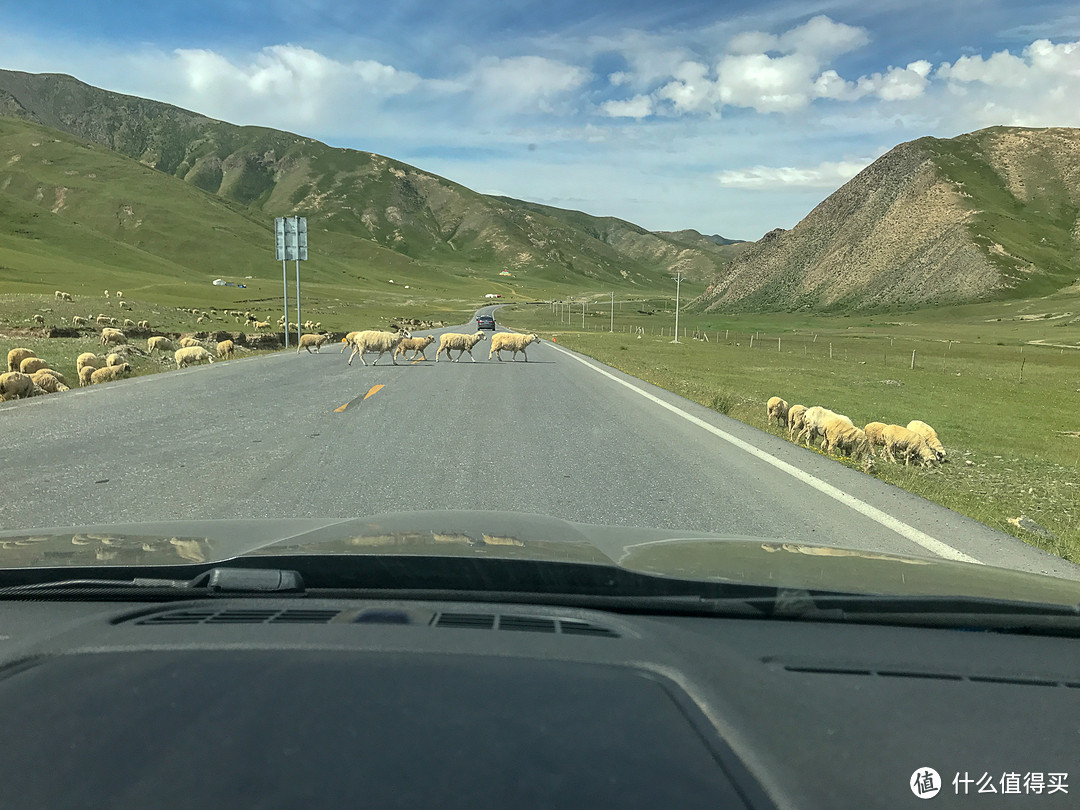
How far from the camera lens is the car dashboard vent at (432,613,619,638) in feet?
8.30

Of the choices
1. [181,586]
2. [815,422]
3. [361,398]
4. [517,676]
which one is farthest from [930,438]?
[181,586]

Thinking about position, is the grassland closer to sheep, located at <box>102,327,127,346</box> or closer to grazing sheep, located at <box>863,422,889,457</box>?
grazing sheep, located at <box>863,422,889,457</box>

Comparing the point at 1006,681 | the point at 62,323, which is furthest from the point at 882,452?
the point at 62,323

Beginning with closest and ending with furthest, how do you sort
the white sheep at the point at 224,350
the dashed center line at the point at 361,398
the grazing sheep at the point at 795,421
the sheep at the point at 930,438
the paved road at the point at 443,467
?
1. the paved road at the point at 443,467
2. the sheep at the point at 930,438
3. the grazing sheep at the point at 795,421
4. the dashed center line at the point at 361,398
5. the white sheep at the point at 224,350

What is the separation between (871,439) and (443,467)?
23.3 ft

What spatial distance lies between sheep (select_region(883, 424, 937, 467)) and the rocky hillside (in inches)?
4794

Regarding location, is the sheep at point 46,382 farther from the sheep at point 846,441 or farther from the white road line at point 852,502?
the sheep at point 846,441

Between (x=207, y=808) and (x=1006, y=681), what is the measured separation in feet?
7.52

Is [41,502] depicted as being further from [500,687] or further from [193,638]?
[500,687]

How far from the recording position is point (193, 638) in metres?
2.41

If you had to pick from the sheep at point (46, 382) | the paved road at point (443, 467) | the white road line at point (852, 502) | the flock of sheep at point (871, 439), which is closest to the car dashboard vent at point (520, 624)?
the white road line at point (852, 502)

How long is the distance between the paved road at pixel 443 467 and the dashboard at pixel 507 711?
3.39 metres

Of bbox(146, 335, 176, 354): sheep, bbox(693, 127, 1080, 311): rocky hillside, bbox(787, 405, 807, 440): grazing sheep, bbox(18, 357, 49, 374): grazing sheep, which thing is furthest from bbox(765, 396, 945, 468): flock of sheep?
bbox(693, 127, 1080, 311): rocky hillside

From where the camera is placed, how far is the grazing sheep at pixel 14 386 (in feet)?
49.1
